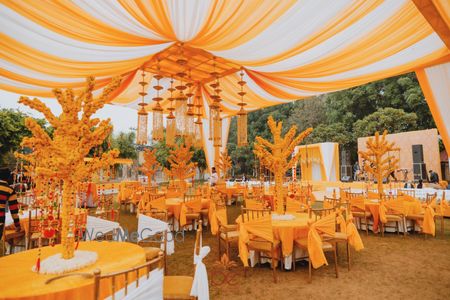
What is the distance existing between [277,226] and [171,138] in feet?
9.33

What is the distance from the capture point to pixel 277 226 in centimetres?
374

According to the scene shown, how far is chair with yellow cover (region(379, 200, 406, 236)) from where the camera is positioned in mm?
5617

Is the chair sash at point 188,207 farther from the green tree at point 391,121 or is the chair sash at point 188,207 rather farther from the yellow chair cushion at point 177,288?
the green tree at point 391,121

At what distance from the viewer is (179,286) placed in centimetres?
233

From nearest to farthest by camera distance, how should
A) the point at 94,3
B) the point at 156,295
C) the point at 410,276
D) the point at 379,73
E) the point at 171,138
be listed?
the point at 156,295 < the point at 94,3 < the point at 410,276 < the point at 379,73 < the point at 171,138

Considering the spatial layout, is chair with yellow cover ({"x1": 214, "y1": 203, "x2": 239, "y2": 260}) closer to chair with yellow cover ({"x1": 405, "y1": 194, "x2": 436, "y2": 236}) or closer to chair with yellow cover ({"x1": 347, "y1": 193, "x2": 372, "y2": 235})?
chair with yellow cover ({"x1": 347, "y1": 193, "x2": 372, "y2": 235})

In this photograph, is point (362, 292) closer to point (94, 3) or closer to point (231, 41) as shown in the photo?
point (231, 41)

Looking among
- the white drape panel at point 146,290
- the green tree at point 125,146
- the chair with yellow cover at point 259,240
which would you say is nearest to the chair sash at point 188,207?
the chair with yellow cover at point 259,240

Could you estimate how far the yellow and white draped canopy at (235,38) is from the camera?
3.13 m

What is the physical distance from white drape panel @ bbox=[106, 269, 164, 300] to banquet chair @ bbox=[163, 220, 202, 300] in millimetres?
477

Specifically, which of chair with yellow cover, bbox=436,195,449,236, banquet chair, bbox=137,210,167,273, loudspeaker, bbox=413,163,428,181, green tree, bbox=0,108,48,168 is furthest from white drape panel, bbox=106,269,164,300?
loudspeaker, bbox=413,163,428,181

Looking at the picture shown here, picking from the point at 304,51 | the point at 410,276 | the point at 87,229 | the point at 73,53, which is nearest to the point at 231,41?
the point at 304,51

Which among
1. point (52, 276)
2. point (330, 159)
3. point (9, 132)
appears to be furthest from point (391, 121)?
point (9, 132)

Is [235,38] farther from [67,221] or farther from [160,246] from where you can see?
[160,246]
